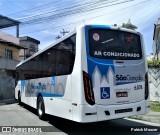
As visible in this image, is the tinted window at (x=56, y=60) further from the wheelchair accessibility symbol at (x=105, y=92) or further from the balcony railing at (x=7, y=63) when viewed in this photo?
the balcony railing at (x=7, y=63)

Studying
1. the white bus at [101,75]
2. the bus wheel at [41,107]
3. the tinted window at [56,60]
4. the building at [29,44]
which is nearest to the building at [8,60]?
the building at [29,44]

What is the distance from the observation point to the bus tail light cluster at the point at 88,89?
7.34m

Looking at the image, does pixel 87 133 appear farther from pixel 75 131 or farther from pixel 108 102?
pixel 108 102

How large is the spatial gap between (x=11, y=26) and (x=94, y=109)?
115 feet

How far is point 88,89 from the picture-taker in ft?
24.1

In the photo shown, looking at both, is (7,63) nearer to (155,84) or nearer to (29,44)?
(29,44)

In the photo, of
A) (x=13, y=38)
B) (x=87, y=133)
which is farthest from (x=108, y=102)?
(x=13, y=38)

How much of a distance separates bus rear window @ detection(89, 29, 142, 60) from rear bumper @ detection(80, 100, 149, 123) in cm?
146

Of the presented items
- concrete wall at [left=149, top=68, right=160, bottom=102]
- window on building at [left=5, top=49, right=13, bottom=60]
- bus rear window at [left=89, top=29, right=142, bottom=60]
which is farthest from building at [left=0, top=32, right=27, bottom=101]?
bus rear window at [left=89, top=29, right=142, bottom=60]

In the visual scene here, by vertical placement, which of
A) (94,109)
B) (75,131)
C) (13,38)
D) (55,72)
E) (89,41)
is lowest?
(75,131)

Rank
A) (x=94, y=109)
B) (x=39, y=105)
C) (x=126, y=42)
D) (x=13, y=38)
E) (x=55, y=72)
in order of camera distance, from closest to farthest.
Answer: (x=94, y=109) → (x=126, y=42) → (x=55, y=72) → (x=39, y=105) → (x=13, y=38)

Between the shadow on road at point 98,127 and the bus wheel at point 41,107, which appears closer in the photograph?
the shadow on road at point 98,127

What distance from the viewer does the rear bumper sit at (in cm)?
725

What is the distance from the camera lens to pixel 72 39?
8164 mm
